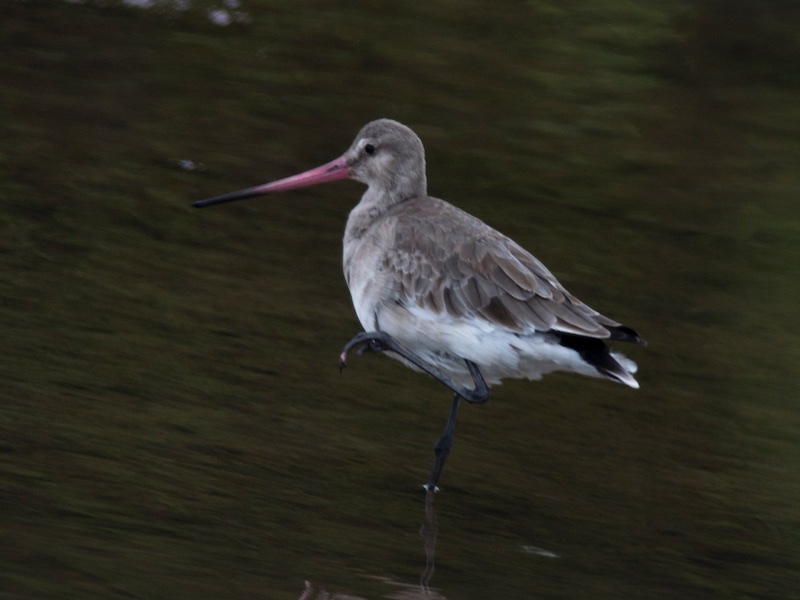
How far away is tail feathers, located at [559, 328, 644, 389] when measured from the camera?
5.70m

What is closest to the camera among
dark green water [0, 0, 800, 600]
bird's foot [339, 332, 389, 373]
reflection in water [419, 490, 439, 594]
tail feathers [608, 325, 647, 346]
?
reflection in water [419, 490, 439, 594]

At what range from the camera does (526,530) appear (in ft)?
19.0

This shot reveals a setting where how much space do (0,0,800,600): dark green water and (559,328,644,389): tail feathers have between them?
629 millimetres

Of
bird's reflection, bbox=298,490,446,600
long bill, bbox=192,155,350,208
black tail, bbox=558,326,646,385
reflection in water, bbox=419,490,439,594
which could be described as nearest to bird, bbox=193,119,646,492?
black tail, bbox=558,326,646,385

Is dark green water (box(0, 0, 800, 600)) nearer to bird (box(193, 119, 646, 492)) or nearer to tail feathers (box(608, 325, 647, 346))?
bird (box(193, 119, 646, 492))

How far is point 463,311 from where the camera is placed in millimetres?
6059

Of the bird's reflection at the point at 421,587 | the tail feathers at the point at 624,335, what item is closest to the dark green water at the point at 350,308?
the bird's reflection at the point at 421,587

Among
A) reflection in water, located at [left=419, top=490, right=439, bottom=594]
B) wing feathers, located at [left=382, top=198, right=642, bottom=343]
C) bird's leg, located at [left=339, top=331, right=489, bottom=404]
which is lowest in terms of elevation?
reflection in water, located at [left=419, top=490, right=439, bottom=594]

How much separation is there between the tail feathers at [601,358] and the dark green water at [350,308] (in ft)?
2.06

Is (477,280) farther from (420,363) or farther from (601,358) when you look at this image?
(601,358)

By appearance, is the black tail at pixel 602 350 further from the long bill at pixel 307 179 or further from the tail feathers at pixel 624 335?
the long bill at pixel 307 179

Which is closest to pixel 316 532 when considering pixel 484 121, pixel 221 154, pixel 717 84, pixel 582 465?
pixel 582 465

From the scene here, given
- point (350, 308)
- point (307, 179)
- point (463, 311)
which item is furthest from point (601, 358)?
point (350, 308)

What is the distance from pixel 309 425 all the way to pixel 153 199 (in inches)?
107
